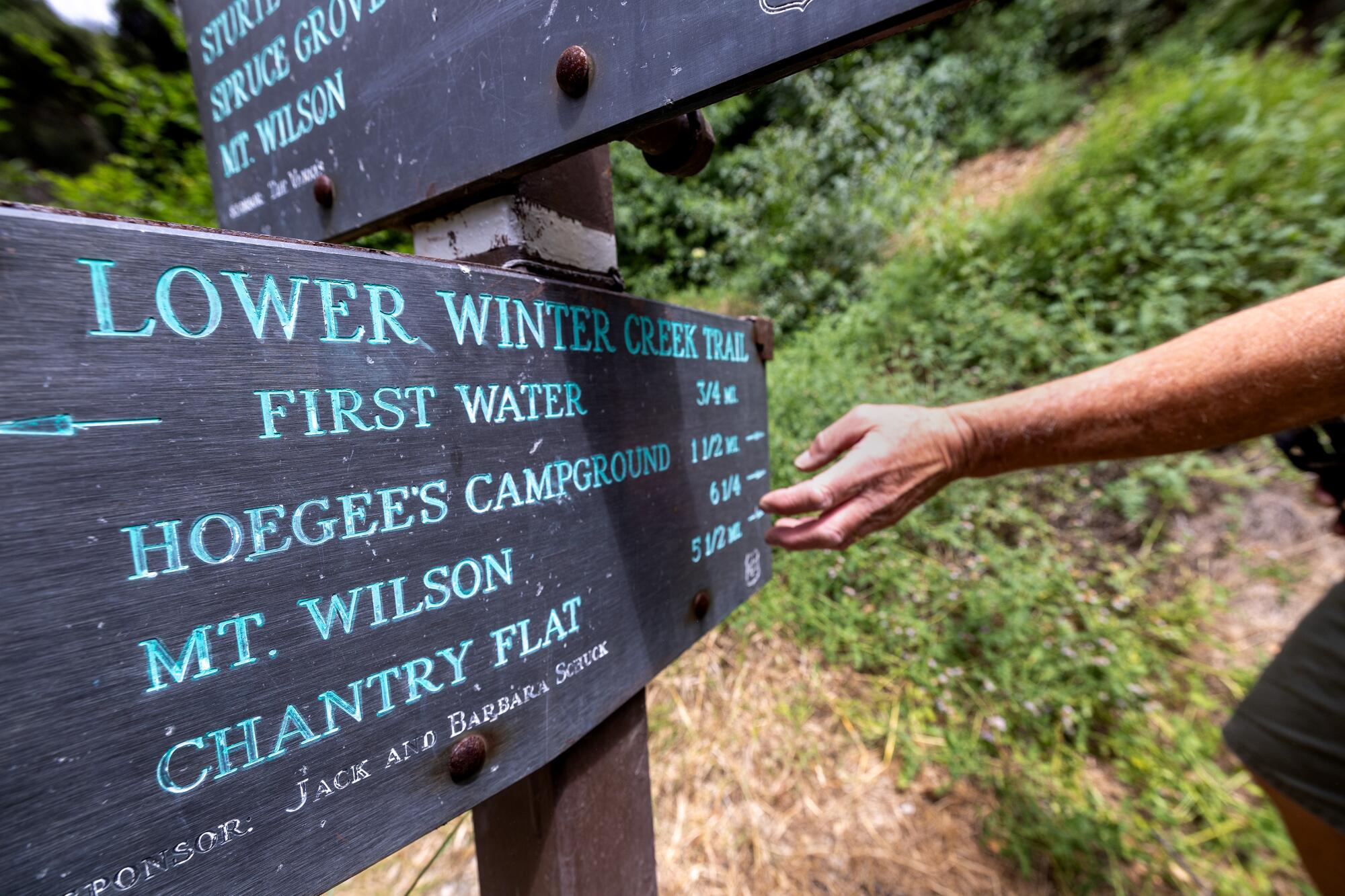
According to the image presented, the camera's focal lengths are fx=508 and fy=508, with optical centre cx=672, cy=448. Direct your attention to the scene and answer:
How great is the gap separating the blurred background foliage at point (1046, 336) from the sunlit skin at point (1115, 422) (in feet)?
1.75

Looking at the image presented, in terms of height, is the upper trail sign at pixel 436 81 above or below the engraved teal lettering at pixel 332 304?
above

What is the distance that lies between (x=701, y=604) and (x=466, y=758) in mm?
431

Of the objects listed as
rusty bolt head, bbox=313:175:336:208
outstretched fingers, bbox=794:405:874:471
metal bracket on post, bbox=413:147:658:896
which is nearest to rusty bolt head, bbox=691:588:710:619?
metal bracket on post, bbox=413:147:658:896

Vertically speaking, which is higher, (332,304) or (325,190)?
(325,190)

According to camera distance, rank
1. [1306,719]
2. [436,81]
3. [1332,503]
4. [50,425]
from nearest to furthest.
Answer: [50,425] < [436,81] < [1306,719] < [1332,503]

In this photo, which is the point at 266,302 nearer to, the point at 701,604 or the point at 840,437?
the point at 701,604

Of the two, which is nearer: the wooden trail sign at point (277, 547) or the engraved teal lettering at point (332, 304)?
the wooden trail sign at point (277, 547)

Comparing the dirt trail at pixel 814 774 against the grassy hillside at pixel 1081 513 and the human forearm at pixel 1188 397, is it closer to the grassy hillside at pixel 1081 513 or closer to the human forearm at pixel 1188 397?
the grassy hillside at pixel 1081 513

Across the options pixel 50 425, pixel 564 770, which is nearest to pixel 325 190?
pixel 50 425

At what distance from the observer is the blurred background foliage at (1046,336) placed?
5.56ft

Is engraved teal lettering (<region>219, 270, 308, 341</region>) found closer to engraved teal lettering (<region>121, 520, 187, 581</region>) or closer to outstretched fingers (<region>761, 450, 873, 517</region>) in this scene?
engraved teal lettering (<region>121, 520, 187, 581</region>)

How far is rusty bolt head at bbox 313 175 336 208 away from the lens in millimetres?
776

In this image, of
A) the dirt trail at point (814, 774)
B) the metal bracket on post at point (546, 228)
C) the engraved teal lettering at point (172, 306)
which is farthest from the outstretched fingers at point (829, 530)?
the dirt trail at point (814, 774)

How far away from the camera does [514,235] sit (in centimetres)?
70
